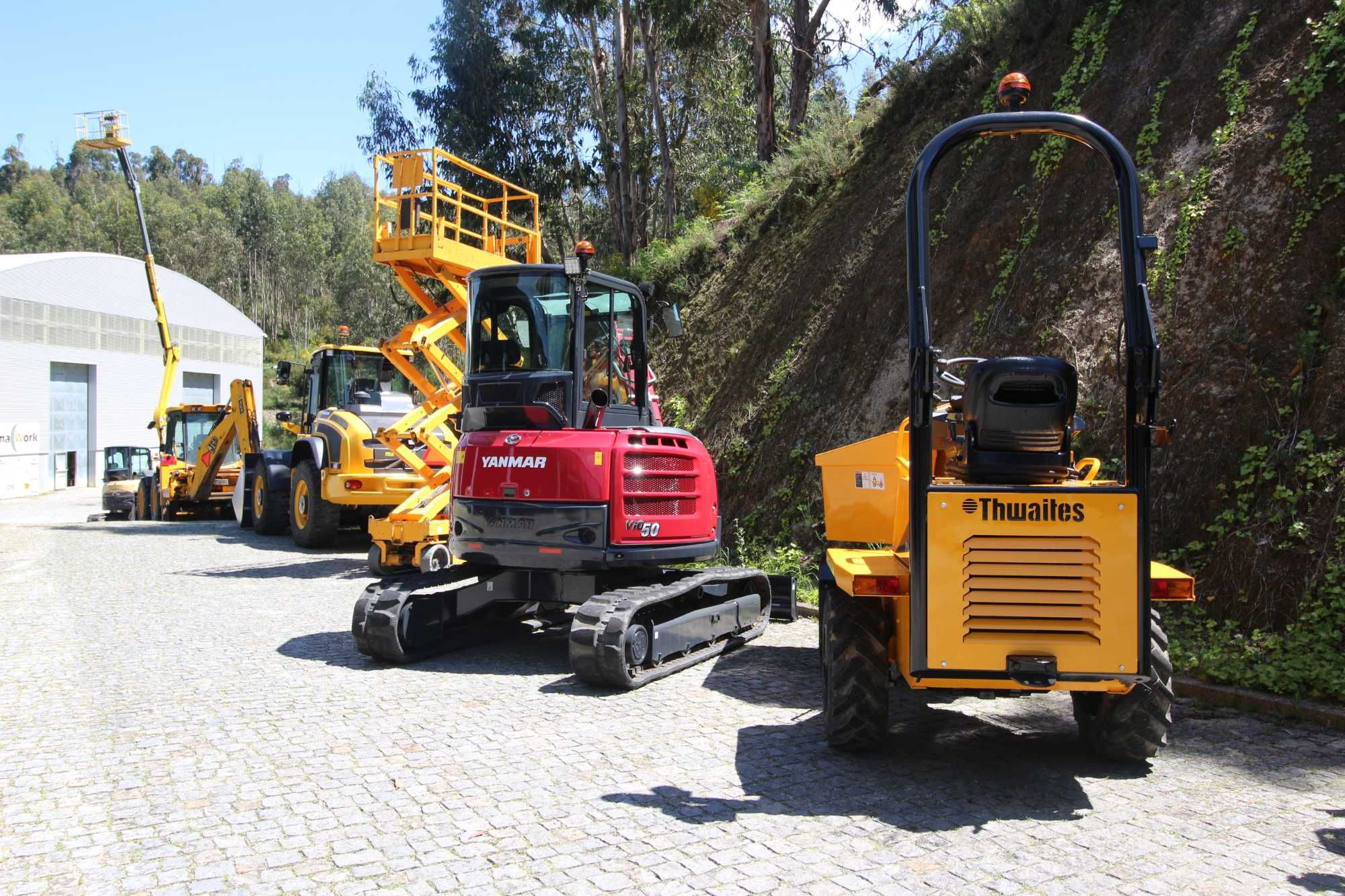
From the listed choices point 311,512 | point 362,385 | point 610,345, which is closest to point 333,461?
point 311,512

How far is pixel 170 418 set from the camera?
2283 cm

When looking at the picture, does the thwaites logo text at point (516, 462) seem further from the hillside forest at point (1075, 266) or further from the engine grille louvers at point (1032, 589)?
the hillside forest at point (1075, 266)

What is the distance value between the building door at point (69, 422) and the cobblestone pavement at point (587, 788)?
35369 millimetres

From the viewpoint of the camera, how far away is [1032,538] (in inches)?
176

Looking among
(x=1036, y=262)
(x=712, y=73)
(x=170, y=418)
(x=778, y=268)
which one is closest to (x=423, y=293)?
(x=778, y=268)

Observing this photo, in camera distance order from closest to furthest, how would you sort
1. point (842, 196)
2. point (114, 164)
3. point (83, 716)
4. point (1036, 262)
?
point (83, 716), point (1036, 262), point (842, 196), point (114, 164)

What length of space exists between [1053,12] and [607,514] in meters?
10.4

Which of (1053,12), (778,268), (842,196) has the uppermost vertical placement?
(1053,12)

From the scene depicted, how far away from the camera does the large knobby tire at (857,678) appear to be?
5.12m

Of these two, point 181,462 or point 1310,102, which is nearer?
point 1310,102

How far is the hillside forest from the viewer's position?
714 centimetres

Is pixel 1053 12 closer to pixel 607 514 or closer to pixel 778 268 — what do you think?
pixel 778 268

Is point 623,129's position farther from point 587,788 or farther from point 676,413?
point 587,788

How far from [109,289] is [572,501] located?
4260cm
